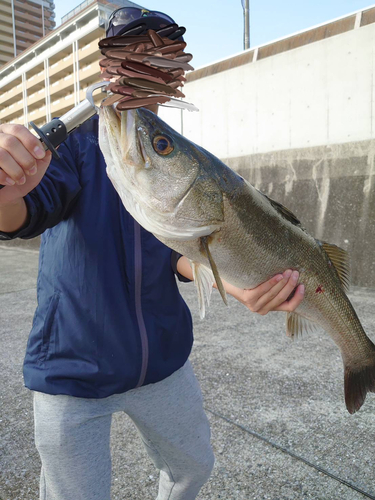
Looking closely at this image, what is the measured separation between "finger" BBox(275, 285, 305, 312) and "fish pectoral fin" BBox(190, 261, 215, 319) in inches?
12.2

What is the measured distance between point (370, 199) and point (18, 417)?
6.16 m

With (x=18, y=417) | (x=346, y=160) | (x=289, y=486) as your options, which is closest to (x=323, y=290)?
(x=289, y=486)

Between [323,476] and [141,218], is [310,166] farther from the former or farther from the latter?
[141,218]

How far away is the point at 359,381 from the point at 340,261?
1.68 feet

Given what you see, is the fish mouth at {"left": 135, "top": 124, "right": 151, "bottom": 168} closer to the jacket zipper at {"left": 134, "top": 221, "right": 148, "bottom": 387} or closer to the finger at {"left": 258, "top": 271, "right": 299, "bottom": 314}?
the jacket zipper at {"left": 134, "top": 221, "right": 148, "bottom": 387}

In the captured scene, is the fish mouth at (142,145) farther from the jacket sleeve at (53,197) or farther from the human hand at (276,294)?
the human hand at (276,294)

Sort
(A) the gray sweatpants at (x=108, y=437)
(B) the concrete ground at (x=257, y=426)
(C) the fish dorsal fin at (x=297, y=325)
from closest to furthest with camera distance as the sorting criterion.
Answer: (A) the gray sweatpants at (x=108, y=437) → (C) the fish dorsal fin at (x=297, y=325) → (B) the concrete ground at (x=257, y=426)

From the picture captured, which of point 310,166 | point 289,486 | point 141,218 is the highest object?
point 310,166

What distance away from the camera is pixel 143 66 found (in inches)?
38.6

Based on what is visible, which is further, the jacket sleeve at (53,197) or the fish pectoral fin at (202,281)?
the fish pectoral fin at (202,281)

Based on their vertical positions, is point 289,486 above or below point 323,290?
below

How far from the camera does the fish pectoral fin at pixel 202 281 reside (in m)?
1.48

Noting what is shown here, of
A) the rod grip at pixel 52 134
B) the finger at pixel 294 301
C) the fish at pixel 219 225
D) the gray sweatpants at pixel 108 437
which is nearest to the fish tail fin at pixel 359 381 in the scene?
the fish at pixel 219 225

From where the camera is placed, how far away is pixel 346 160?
7.21 m
